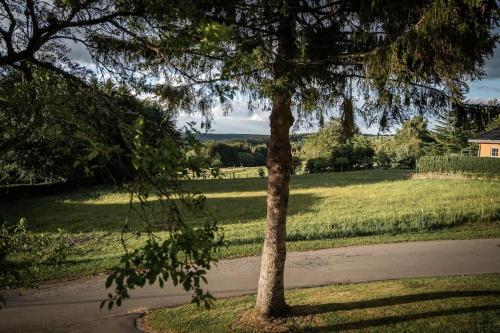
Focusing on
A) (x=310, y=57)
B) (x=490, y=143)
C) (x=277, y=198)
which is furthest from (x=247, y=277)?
(x=490, y=143)

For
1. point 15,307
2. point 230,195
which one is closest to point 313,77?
point 15,307

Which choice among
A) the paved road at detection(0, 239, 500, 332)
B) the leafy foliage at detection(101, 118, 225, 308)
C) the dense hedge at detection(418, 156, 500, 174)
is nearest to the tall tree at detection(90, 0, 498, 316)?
the leafy foliage at detection(101, 118, 225, 308)

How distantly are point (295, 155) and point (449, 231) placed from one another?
48.8 metres

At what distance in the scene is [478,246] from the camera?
44.1ft

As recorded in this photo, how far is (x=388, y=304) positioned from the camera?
8477 mm

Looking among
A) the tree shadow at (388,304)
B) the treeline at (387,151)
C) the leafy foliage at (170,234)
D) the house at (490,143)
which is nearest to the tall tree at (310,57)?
the tree shadow at (388,304)

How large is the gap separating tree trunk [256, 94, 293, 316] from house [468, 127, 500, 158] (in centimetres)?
3257

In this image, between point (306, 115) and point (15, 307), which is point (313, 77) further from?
point (15, 307)

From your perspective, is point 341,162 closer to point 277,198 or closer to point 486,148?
point 486,148

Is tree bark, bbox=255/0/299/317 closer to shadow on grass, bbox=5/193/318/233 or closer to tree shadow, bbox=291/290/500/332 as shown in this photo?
tree shadow, bbox=291/290/500/332

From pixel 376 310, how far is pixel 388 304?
1.38ft

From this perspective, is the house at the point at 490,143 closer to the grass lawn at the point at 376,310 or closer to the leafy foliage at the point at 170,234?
the grass lawn at the point at 376,310

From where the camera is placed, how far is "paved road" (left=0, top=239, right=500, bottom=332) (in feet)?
28.9

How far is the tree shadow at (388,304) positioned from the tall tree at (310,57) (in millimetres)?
790
